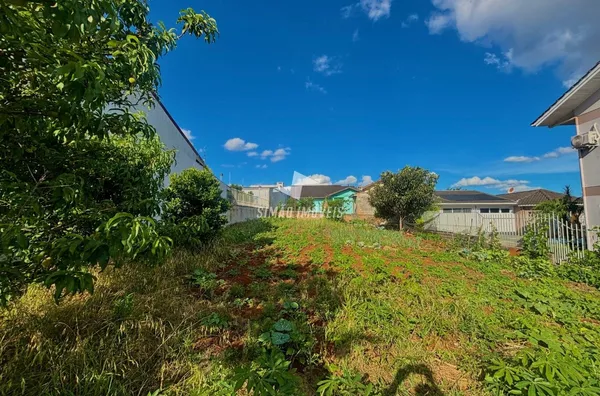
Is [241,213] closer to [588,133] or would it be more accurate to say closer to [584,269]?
[584,269]

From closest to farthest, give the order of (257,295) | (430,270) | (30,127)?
(30,127) → (257,295) → (430,270)

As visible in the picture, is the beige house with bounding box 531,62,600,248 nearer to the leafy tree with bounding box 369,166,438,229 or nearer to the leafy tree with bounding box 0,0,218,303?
the leafy tree with bounding box 369,166,438,229

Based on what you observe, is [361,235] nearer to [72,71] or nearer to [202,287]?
[202,287]

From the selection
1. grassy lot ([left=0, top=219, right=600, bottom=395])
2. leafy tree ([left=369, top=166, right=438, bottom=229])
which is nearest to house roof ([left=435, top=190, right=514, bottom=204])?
leafy tree ([left=369, top=166, right=438, bottom=229])

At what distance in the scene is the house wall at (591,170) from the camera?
6.77m

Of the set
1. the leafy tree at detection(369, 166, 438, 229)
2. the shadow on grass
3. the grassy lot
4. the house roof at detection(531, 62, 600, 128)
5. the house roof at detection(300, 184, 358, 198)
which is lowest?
the shadow on grass

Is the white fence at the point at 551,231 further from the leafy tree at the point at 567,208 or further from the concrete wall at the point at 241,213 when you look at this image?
the concrete wall at the point at 241,213

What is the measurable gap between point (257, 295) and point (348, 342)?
1.73 meters

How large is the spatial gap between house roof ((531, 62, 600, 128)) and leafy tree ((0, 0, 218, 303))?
956 cm

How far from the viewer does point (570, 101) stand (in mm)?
7371

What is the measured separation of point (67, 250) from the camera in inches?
50.0

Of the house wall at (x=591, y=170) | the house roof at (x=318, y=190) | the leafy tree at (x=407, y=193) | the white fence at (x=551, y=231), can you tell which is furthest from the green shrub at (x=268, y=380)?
the house roof at (x=318, y=190)

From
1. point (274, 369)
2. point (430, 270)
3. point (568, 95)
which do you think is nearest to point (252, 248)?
point (430, 270)

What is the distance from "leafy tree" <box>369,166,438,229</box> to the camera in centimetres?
1448
